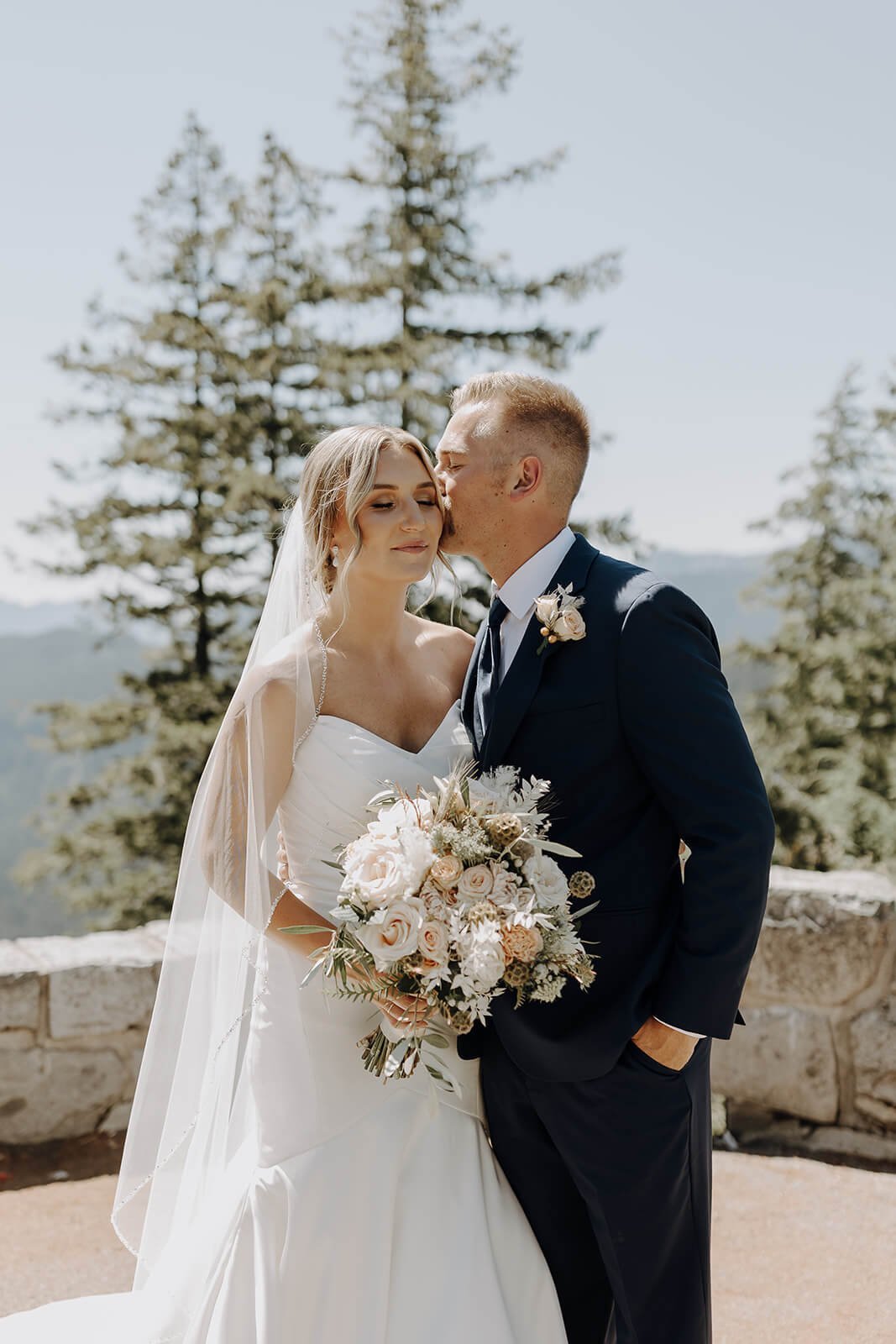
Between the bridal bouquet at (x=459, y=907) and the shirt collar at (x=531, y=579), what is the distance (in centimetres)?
53

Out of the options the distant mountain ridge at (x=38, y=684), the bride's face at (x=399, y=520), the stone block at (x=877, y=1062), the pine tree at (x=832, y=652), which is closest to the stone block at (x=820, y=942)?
the stone block at (x=877, y=1062)

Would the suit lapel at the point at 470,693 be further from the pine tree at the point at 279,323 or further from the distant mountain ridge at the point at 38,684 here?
the distant mountain ridge at the point at 38,684

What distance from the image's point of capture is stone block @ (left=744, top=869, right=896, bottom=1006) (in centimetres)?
471

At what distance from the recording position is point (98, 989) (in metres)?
4.73

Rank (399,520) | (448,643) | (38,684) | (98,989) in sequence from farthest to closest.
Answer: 1. (38,684)
2. (98,989)
3. (448,643)
4. (399,520)

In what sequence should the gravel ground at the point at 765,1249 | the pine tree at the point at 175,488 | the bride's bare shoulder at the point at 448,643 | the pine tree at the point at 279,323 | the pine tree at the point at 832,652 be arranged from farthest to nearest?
the pine tree at the point at 175,488, the pine tree at the point at 279,323, the pine tree at the point at 832,652, the gravel ground at the point at 765,1249, the bride's bare shoulder at the point at 448,643

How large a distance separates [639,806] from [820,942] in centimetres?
259

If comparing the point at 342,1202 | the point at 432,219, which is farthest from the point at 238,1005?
the point at 432,219

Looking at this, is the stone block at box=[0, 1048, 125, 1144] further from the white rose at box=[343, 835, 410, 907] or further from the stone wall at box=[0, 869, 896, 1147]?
the white rose at box=[343, 835, 410, 907]

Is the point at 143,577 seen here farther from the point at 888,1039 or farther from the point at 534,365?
the point at 888,1039

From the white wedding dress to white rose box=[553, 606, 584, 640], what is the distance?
0.55m

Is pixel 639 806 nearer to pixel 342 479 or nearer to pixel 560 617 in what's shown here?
pixel 560 617

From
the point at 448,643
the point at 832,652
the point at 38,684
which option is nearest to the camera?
the point at 448,643

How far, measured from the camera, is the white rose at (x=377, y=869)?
7.32 feet
